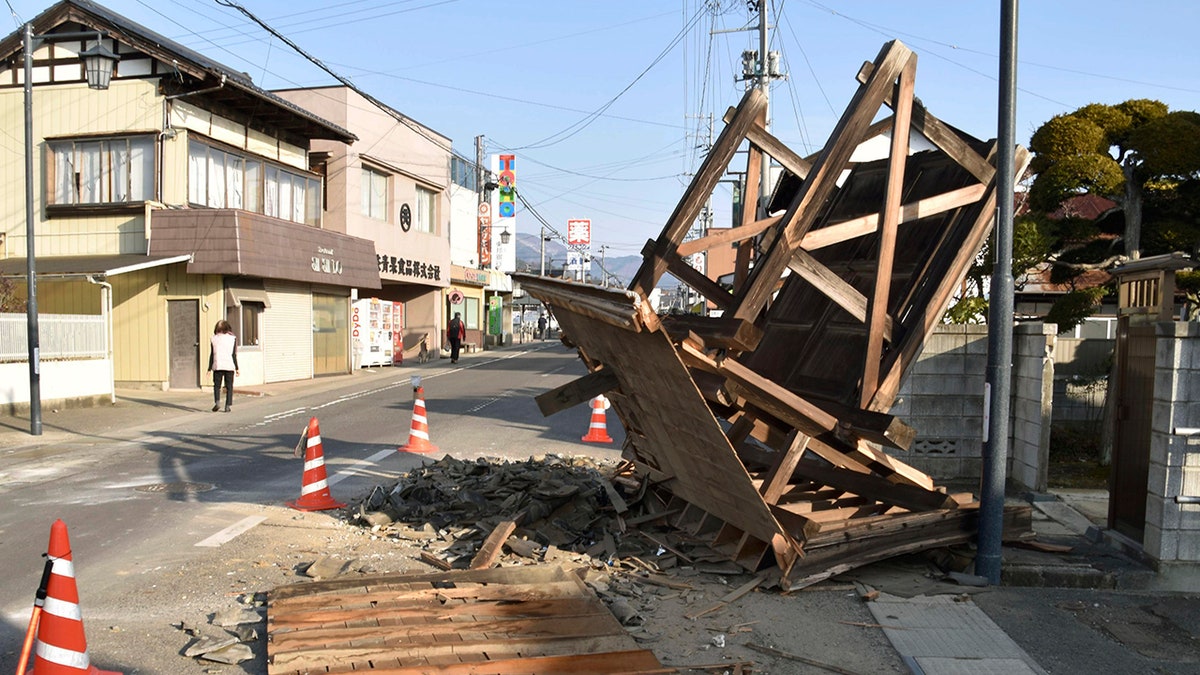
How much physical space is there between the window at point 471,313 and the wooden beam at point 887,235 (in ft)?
136

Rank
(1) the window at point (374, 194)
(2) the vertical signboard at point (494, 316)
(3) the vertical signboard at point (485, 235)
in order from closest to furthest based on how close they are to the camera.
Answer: (1) the window at point (374, 194) < (3) the vertical signboard at point (485, 235) < (2) the vertical signboard at point (494, 316)

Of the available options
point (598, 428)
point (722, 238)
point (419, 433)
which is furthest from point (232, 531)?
point (598, 428)

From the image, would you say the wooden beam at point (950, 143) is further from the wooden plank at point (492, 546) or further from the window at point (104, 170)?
the window at point (104, 170)

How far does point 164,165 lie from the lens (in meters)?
21.6

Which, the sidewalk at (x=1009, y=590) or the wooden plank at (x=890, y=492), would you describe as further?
the wooden plank at (x=890, y=492)

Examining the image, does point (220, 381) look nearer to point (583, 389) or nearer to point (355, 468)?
point (355, 468)

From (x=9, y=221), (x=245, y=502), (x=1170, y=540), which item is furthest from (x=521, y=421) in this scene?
(x=9, y=221)

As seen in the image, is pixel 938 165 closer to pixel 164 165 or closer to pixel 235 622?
pixel 235 622

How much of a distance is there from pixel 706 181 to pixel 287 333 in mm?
21362

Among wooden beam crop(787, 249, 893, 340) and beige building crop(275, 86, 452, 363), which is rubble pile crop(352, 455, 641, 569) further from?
beige building crop(275, 86, 452, 363)

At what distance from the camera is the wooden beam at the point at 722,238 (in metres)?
6.30

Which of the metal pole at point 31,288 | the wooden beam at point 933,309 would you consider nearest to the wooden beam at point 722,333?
the wooden beam at point 933,309

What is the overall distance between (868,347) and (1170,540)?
2583 millimetres

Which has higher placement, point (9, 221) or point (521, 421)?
point (9, 221)
